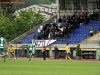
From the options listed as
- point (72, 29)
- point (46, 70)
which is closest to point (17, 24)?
point (72, 29)

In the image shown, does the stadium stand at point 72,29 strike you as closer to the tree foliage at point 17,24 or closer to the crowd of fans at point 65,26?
the crowd of fans at point 65,26

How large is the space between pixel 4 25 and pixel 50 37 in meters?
13.5

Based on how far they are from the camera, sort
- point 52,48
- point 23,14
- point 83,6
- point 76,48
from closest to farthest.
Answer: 1. point 76,48
2. point 52,48
3. point 83,6
4. point 23,14

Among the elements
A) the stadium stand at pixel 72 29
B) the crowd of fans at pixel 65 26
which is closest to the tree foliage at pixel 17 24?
the crowd of fans at pixel 65 26

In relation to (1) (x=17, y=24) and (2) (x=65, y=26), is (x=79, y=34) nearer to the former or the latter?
(2) (x=65, y=26)

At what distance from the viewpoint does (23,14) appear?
7412 centimetres

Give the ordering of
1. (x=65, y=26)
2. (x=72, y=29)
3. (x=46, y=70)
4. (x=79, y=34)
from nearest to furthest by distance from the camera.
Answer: (x=46, y=70) < (x=79, y=34) < (x=72, y=29) < (x=65, y=26)

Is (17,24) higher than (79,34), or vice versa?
(17,24)

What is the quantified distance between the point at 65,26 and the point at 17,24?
1530 centimetres

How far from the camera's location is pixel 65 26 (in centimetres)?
5512

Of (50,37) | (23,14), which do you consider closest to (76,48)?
(50,37)

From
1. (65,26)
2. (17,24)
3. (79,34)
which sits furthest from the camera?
(17,24)

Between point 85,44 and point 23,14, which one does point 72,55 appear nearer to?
point 85,44

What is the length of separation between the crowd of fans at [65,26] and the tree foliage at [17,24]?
8014 millimetres
